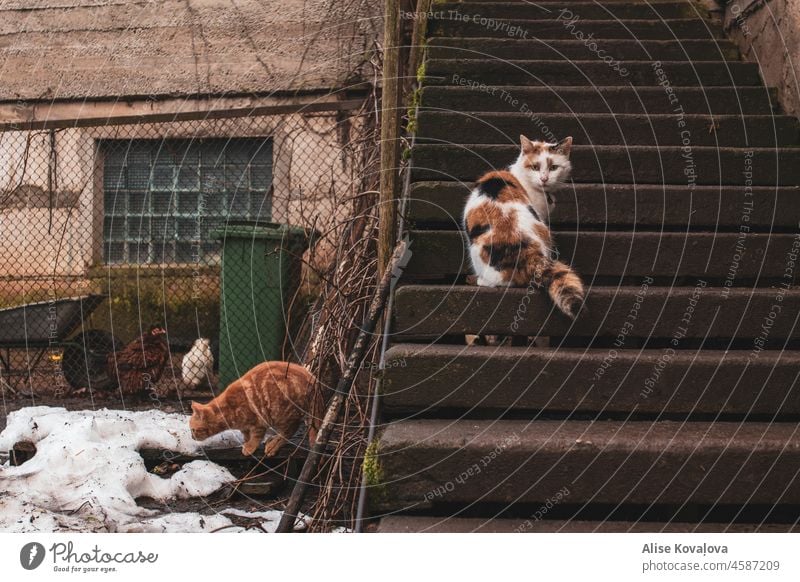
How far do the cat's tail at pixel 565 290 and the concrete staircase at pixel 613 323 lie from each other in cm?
13

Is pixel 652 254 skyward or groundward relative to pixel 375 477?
skyward

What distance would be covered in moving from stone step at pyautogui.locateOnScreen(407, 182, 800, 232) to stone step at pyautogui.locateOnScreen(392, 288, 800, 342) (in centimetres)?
64

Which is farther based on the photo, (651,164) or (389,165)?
(651,164)

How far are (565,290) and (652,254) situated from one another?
792 mm

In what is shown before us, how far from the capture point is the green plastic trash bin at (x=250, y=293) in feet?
18.5

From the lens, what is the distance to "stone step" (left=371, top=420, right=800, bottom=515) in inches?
98.6

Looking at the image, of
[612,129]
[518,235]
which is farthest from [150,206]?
[518,235]

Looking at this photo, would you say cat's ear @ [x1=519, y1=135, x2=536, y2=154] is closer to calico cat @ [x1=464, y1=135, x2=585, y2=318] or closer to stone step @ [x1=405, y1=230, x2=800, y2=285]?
calico cat @ [x1=464, y1=135, x2=585, y2=318]

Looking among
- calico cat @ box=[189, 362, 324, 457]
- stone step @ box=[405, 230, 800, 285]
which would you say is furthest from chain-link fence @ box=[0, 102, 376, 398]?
stone step @ box=[405, 230, 800, 285]

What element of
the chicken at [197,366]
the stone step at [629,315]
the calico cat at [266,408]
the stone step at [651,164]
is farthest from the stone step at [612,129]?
the chicken at [197,366]

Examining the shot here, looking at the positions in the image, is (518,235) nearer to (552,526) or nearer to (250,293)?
(552,526)

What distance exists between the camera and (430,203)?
373 centimetres
